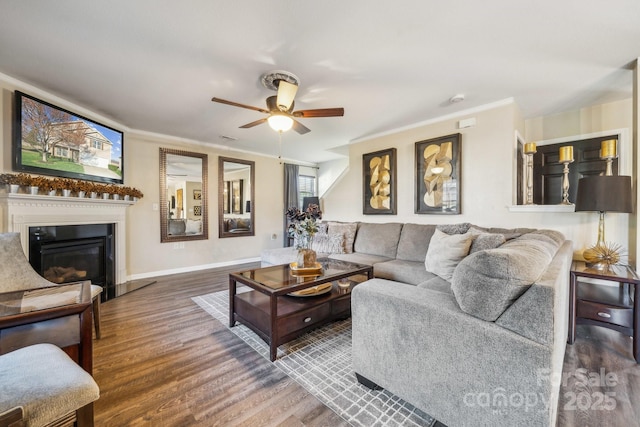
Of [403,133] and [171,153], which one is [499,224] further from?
[171,153]

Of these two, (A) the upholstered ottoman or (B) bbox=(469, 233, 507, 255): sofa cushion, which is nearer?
(A) the upholstered ottoman

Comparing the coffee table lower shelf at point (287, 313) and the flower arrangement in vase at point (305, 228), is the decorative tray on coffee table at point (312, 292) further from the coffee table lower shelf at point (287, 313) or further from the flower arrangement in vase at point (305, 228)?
the flower arrangement in vase at point (305, 228)

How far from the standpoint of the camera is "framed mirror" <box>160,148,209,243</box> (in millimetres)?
4414

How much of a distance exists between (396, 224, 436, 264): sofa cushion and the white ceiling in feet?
5.18

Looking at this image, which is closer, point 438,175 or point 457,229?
Result: point 457,229

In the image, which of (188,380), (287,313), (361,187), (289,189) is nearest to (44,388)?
(188,380)

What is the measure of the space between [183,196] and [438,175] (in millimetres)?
4261

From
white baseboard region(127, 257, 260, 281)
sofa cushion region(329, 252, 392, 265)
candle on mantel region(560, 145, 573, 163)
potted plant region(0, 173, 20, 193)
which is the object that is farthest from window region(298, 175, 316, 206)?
candle on mantel region(560, 145, 573, 163)

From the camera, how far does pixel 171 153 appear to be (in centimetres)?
446

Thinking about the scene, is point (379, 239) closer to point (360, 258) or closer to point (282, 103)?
point (360, 258)

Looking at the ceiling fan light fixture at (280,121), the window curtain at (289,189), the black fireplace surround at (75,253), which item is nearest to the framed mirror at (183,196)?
the black fireplace surround at (75,253)

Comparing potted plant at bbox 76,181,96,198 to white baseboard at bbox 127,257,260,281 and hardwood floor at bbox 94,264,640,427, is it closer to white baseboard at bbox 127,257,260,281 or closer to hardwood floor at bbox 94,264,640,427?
white baseboard at bbox 127,257,260,281

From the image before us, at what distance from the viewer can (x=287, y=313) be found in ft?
6.55

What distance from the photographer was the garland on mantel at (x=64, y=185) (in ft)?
8.25
